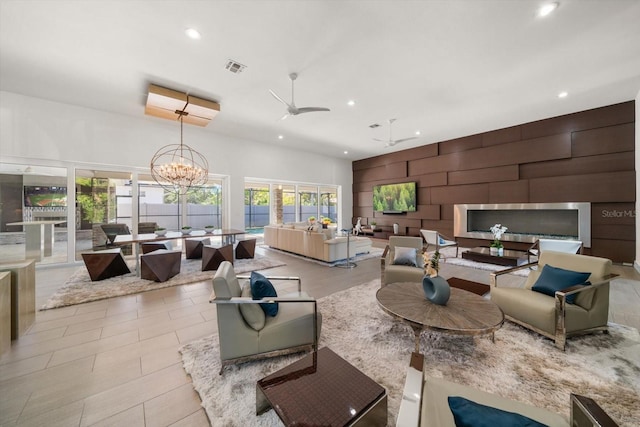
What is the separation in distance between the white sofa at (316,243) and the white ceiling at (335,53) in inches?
113

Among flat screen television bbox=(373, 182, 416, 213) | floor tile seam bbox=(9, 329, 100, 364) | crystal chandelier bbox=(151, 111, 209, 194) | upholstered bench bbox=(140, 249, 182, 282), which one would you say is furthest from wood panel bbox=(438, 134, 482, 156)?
floor tile seam bbox=(9, 329, 100, 364)

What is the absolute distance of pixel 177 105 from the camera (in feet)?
15.1

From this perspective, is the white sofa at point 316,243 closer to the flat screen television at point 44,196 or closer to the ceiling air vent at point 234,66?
the ceiling air vent at point 234,66

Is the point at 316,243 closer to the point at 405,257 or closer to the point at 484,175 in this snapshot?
the point at 405,257

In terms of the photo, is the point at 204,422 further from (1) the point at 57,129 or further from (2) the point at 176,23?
(1) the point at 57,129

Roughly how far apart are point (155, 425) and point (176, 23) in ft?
12.3

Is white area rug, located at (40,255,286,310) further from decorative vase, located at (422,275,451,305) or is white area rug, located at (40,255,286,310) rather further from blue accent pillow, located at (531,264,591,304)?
blue accent pillow, located at (531,264,591,304)

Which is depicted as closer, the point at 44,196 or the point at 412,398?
the point at 412,398

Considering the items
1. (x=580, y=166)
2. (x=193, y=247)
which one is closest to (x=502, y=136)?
(x=580, y=166)

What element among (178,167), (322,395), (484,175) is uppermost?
(484,175)

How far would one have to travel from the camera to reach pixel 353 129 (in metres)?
6.52

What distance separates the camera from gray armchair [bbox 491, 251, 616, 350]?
2160 mm

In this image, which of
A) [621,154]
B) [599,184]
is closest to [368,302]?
[599,184]

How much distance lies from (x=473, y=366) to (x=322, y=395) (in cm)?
143
